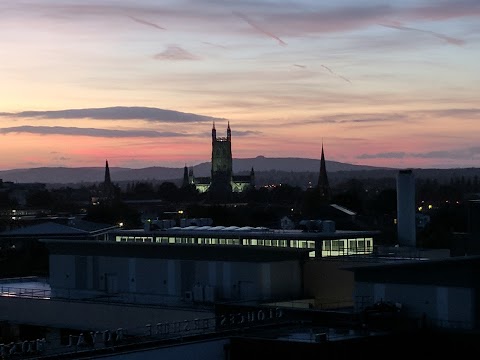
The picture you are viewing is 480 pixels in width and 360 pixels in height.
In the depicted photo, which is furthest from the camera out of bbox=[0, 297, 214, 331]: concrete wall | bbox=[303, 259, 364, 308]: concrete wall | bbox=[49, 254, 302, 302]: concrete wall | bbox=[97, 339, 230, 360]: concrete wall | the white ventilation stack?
the white ventilation stack

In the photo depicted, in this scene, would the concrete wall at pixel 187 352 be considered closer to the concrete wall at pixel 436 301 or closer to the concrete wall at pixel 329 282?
the concrete wall at pixel 436 301

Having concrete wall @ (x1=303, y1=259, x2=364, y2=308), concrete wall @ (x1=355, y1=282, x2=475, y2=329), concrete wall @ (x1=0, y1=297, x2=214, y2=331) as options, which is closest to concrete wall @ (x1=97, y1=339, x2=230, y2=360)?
concrete wall @ (x1=355, y1=282, x2=475, y2=329)

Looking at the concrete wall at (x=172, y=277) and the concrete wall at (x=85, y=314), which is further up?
the concrete wall at (x=172, y=277)

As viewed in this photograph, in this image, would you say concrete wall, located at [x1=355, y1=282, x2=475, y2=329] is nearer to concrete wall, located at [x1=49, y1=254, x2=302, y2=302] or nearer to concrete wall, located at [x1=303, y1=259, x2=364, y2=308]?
concrete wall, located at [x1=303, y1=259, x2=364, y2=308]

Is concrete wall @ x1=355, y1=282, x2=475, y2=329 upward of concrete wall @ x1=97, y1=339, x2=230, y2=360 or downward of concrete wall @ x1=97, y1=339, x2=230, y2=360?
upward

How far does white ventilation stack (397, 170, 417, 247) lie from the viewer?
51.0m

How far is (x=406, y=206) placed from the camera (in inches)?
2055

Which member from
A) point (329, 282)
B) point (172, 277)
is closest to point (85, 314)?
point (172, 277)

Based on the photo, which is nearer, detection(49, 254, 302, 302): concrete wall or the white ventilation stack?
detection(49, 254, 302, 302): concrete wall

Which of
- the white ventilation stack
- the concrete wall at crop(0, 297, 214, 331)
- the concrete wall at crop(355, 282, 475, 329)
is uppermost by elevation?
the white ventilation stack

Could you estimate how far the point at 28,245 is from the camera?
98.7 meters

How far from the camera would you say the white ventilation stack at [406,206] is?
51.0 m

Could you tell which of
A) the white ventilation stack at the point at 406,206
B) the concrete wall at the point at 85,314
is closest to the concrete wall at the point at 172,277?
the concrete wall at the point at 85,314

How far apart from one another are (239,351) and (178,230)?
26.6 meters
